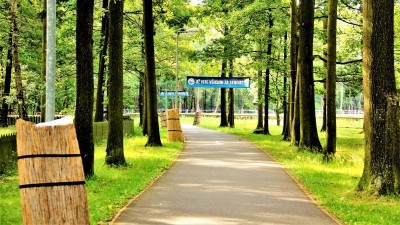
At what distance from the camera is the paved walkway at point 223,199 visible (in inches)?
314

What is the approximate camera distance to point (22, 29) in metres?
28.2

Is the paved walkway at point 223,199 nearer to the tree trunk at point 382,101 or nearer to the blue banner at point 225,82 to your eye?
the tree trunk at point 382,101

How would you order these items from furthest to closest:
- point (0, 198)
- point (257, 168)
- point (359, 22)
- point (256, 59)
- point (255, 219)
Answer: point (256, 59), point (359, 22), point (257, 168), point (0, 198), point (255, 219)

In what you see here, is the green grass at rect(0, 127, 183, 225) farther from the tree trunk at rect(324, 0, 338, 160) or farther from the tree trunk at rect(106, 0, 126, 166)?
the tree trunk at rect(324, 0, 338, 160)

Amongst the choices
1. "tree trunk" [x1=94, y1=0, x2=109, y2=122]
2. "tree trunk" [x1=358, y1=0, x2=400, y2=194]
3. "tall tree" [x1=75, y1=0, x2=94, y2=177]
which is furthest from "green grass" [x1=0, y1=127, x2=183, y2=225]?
"tree trunk" [x1=94, y1=0, x2=109, y2=122]

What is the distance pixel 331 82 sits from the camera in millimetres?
16766

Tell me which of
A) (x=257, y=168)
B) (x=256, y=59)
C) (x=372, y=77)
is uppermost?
(x=256, y=59)

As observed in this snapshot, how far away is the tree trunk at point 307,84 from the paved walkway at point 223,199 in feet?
15.3

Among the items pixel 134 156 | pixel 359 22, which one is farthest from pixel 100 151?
pixel 359 22

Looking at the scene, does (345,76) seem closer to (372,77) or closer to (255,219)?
(372,77)

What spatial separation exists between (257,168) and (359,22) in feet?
44.7

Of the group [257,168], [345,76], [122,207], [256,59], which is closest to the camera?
[122,207]

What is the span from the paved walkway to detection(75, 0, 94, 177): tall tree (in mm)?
2044

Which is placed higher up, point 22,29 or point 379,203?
point 22,29
